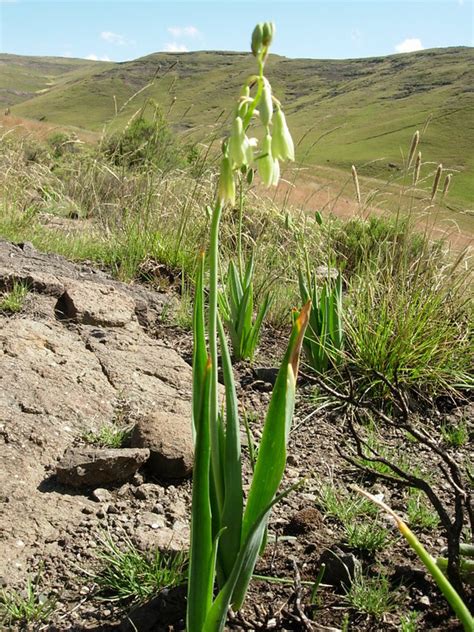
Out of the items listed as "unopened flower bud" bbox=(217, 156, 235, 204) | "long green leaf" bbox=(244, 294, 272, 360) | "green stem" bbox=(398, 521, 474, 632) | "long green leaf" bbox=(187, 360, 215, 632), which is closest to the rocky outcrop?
"long green leaf" bbox=(244, 294, 272, 360)

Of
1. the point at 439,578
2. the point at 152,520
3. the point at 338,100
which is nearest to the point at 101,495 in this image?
the point at 152,520

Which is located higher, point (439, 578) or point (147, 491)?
point (439, 578)

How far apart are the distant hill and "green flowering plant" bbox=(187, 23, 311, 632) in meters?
3.94

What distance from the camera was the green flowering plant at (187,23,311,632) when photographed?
136 cm

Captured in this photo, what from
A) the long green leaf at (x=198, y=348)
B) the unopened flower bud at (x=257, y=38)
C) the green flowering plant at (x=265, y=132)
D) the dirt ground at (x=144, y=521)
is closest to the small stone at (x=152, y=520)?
the dirt ground at (x=144, y=521)

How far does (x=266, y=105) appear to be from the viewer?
4.42 feet

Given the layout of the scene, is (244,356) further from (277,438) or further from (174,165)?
(174,165)

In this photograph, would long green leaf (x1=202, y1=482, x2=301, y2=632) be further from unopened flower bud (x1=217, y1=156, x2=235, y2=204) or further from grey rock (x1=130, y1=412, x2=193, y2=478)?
grey rock (x1=130, y1=412, x2=193, y2=478)

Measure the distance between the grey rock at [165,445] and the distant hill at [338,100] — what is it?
332cm

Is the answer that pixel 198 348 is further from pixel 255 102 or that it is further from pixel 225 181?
pixel 255 102

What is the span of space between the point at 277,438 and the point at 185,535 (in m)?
0.78

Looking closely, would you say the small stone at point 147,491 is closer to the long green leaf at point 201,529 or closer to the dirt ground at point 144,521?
the dirt ground at point 144,521

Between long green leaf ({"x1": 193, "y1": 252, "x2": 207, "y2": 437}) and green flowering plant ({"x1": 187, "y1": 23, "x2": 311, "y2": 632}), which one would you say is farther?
long green leaf ({"x1": 193, "y1": 252, "x2": 207, "y2": 437})

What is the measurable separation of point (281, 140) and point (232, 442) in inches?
28.0
